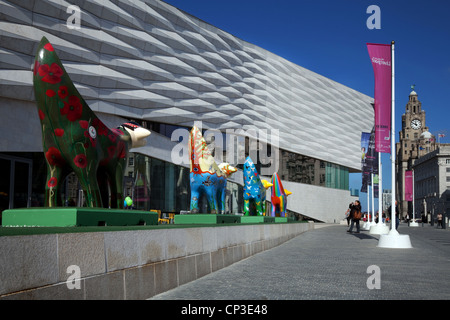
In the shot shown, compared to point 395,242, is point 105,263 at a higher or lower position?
higher

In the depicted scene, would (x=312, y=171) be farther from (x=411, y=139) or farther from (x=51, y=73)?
(x=411, y=139)

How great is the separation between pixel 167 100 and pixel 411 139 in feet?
427

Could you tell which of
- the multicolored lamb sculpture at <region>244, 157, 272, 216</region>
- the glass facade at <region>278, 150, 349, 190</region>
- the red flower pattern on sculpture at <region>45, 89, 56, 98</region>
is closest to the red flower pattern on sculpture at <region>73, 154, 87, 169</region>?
the red flower pattern on sculpture at <region>45, 89, 56, 98</region>

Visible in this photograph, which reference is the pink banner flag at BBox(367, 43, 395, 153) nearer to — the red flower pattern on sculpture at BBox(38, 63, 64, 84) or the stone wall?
the stone wall

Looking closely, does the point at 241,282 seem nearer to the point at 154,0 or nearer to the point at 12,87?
the point at 12,87

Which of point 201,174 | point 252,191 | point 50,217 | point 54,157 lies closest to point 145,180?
point 252,191

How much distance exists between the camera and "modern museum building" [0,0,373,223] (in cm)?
2564

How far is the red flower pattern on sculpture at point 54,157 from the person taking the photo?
822 centimetres

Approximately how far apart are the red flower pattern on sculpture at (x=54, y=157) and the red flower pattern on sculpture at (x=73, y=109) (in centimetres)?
60

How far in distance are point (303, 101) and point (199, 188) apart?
51.7m

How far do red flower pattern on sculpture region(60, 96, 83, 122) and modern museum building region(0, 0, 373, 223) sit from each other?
43.5 ft

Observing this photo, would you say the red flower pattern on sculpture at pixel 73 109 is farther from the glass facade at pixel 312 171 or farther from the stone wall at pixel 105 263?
the glass facade at pixel 312 171

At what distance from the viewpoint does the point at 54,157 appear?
327 inches
